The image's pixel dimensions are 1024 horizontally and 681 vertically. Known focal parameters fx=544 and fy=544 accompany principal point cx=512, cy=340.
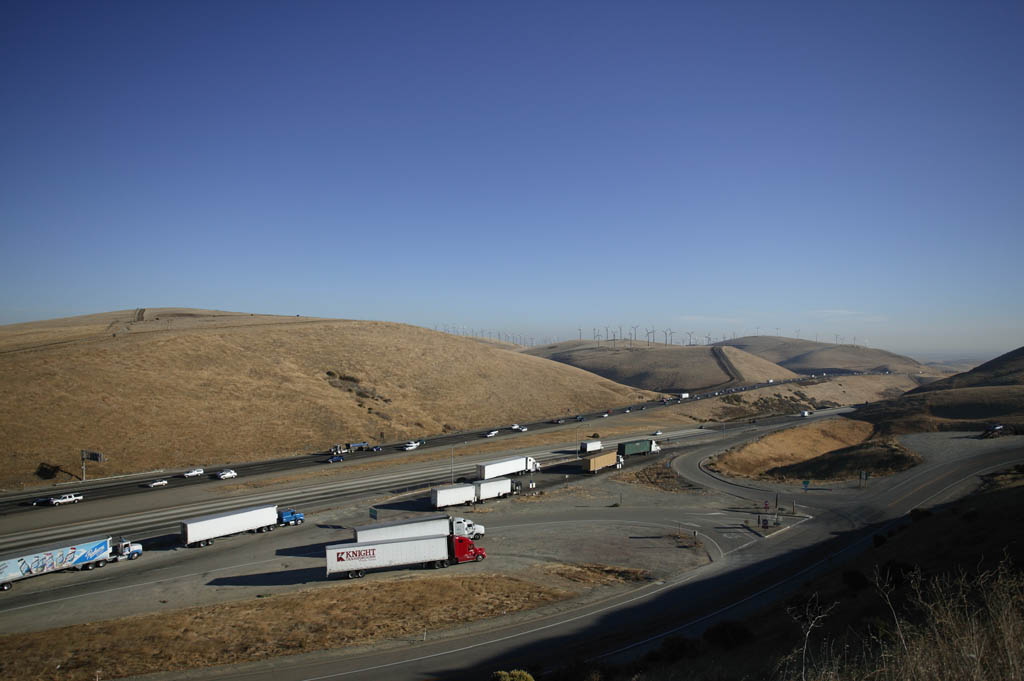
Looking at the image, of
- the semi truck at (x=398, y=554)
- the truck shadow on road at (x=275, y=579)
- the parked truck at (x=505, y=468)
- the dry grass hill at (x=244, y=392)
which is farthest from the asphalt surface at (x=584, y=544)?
the dry grass hill at (x=244, y=392)

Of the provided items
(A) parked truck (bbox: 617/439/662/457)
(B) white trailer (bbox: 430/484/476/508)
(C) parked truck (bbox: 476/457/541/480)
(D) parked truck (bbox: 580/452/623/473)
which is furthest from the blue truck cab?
(A) parked truck (bbox: 617/439/662/457)

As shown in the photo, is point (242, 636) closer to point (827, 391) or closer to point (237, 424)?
point (237, 424)

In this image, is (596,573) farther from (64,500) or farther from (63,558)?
(64,500)

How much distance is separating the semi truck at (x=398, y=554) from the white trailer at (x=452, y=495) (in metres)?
14.2

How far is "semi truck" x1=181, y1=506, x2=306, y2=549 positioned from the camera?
42844 millimetres

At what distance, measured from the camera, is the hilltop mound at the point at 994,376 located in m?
134

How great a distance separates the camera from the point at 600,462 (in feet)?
233

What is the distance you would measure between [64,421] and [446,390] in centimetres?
6628

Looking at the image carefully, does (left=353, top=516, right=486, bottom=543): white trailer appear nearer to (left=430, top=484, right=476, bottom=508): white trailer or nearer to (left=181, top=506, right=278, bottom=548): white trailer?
(left=430, top=484, right=476, bottom=508): white trailer

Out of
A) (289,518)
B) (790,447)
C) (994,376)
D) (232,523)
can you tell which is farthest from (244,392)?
(994,376)

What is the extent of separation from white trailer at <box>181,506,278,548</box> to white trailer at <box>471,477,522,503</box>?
749 inches

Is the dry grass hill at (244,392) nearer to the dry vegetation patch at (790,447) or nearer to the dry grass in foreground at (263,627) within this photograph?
the dry grass in foreground at (263,627)

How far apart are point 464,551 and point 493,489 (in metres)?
18.3

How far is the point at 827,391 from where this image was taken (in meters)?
172
